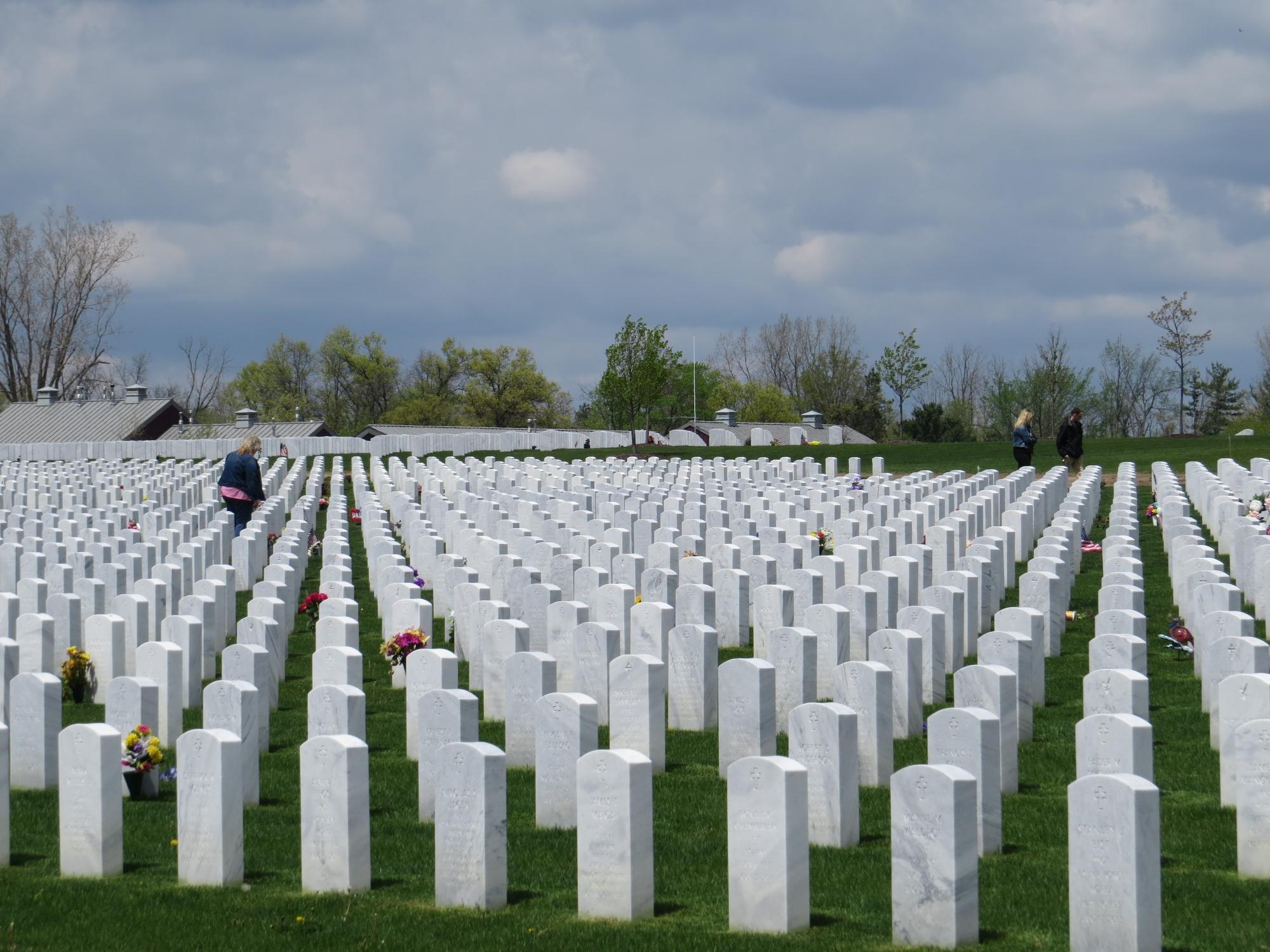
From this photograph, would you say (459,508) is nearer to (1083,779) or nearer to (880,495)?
(880,495)

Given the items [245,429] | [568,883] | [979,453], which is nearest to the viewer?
[568,883]

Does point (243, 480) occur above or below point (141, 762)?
above

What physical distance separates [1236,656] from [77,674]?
23.4ft

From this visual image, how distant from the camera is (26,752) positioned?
24.1 ft

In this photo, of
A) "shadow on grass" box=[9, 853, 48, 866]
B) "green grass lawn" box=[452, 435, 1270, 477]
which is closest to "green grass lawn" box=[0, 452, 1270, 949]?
"shadow on grass" box=[9, 853, 48, 866]

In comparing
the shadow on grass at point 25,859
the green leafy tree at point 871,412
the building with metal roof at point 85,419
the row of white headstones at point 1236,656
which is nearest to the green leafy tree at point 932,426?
the green leafy tree at point 871,412

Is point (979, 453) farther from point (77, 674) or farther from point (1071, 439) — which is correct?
point (77, 674)

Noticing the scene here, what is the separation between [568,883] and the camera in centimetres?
571

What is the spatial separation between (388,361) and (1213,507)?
274ft

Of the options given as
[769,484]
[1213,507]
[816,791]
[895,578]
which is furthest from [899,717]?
[769,484]

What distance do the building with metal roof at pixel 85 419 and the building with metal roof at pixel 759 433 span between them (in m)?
26.0

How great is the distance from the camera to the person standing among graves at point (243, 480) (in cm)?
1745

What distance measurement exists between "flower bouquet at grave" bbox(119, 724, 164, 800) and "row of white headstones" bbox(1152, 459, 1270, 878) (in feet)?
16.0

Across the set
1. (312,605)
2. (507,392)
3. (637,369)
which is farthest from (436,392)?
(312,605)
